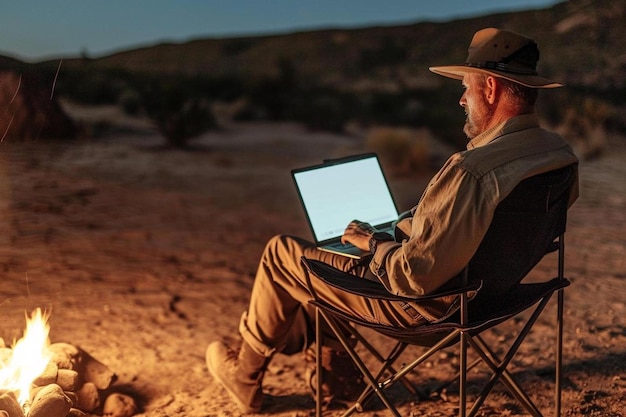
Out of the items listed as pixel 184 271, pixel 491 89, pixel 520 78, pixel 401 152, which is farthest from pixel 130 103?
pixel 520 78

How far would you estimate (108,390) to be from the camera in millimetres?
3385

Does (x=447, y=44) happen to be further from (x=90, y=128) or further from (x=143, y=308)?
(x=143, y=308)

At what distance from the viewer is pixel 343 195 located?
126 inches

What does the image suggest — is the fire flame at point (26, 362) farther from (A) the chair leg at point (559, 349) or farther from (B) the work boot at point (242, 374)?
(A) the chair leg at point (559, 349)

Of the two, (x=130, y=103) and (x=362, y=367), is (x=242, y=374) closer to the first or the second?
(x=362, y=367)

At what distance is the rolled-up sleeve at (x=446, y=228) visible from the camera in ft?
7.52

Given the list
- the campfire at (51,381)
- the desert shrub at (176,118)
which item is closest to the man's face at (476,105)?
the campfire at (51,381)

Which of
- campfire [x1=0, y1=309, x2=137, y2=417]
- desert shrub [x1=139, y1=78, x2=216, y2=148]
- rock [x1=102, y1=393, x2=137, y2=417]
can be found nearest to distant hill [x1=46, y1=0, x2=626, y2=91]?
desert shrub [x1=139, y1=78, x2=216, y2=148]

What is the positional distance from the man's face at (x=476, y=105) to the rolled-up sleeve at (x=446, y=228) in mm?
293

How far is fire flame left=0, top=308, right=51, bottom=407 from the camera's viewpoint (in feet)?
9.62

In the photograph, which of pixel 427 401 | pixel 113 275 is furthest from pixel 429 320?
pixel 113 275

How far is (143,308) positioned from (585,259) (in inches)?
126

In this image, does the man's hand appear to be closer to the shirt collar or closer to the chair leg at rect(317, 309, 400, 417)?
the chair leg at rect(317, 309, 400, 417)

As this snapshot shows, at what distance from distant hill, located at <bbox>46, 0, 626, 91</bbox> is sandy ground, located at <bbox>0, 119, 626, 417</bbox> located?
237 inches
